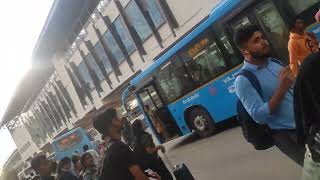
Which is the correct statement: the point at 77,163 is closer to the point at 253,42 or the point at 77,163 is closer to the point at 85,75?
the point at 253,42

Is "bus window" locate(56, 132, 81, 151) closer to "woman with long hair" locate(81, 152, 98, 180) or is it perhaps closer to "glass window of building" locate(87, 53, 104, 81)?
"glass window of building" locate(87, 53, 104, 81)

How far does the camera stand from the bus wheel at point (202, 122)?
14.1 metres

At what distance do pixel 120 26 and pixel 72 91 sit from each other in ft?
56.8

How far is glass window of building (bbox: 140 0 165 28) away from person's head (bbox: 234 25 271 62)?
23.8 metres

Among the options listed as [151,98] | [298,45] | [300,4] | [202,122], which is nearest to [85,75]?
[151,98]

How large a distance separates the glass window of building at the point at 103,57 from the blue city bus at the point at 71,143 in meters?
6.07

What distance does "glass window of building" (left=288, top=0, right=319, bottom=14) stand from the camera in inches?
378

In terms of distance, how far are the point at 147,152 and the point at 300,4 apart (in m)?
5.18

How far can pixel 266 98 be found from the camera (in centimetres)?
358

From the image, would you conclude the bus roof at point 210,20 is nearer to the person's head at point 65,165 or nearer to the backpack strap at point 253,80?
the person's head at point 65,165

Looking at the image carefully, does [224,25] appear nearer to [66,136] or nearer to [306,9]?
[306,9]

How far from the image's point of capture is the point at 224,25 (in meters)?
11.6

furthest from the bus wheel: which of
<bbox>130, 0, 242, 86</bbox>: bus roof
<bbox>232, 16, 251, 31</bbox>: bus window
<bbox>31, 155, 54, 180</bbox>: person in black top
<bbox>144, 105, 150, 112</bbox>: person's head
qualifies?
<bbox>31, 155, 54, 180</bbox>: person in black top

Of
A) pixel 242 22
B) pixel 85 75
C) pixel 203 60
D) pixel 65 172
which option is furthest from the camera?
pixel 85 75
